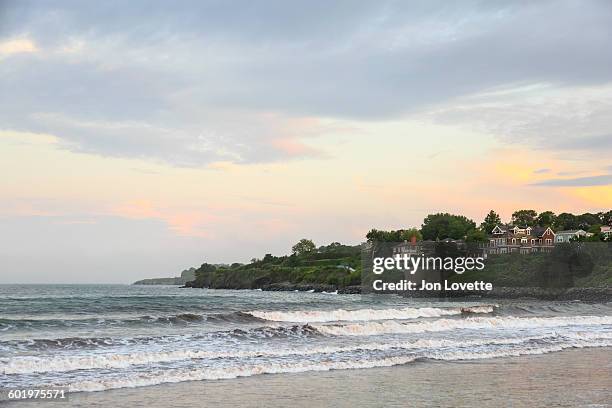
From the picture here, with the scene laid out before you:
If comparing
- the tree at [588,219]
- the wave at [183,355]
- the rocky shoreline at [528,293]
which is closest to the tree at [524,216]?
the tree at [588,219]

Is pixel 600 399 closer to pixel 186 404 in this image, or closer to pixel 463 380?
pixel 463 380

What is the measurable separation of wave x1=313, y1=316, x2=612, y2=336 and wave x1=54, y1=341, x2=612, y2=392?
735 centimetres

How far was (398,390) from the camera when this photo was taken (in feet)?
49.8

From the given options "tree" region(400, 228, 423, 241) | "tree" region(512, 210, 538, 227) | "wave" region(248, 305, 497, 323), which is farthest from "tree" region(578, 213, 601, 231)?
"wave" region(248, 305, 497, 323)

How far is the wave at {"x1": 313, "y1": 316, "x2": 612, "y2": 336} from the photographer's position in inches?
1169

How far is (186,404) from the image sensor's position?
13281 millimetres

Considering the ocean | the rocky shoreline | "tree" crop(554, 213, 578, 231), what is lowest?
the rocky shoreline

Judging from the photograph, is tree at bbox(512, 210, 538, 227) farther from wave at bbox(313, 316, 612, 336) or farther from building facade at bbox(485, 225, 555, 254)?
wave at bbox(313, 316, 612, 336)

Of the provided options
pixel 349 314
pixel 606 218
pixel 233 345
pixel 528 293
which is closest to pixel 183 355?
pixel 233 345

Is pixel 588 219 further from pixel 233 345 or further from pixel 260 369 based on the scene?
pixel 260 369

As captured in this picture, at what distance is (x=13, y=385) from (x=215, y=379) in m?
5.03

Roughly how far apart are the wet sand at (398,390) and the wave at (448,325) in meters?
10.2

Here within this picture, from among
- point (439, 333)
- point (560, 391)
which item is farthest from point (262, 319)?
point (560, 391)

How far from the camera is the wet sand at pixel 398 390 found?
13.5 metres
